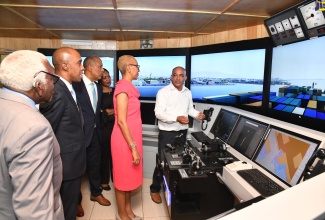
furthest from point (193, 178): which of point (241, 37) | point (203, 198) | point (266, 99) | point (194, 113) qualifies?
point (241, 37)

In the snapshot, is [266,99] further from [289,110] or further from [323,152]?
[323,152]

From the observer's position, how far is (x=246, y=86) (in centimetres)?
283

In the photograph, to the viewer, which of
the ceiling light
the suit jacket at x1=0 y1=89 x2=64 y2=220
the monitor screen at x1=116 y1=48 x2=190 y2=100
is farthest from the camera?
the ceiling light

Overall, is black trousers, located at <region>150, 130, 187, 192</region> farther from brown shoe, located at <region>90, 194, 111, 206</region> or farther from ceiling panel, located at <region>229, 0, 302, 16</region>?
ceiling panel, located at <region>229, 0, 302, 16</region>

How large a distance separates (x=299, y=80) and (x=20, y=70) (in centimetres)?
221

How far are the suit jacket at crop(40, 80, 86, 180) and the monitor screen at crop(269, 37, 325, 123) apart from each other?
1982 millimetres

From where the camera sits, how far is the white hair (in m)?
0.89

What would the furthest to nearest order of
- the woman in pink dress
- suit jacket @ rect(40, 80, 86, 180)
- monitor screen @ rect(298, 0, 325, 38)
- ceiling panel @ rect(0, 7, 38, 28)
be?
ceiling panel @ rect(0, 7, 38, 28) → the woman in pink dress → monitor screen @ rect(298, 0, 325, 38) → suit jacket @ rect(40, 80, 86, 180)

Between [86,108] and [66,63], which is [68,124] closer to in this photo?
[66,63]

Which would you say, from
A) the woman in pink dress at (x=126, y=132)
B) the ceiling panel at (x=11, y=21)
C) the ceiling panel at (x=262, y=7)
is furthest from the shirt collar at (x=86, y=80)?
the ceiling panel at (x=262, y=7)

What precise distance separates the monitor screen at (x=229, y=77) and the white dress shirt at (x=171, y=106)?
755 millimetres

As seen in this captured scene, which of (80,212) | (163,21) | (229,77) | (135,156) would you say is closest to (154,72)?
(163,21)

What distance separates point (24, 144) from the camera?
830 mm

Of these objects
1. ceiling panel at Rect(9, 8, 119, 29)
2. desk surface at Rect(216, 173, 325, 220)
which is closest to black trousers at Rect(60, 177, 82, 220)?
desk surface at Rect(216, 173, 325, 220)
